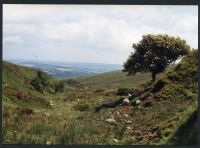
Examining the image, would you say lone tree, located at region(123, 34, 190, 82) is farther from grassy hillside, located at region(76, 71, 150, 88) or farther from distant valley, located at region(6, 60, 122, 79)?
distant valley, located at region(6, 60, 122, 79)

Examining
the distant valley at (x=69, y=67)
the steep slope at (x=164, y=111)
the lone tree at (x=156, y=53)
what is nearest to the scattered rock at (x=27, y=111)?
the distant valley at (x=69, y=67)

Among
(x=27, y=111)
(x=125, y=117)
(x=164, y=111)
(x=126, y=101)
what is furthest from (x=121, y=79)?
(x=164, y=111)

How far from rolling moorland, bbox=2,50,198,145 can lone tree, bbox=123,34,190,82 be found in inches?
24.3

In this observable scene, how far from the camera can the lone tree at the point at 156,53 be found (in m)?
23.0

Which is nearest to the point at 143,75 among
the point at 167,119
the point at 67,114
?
the point at 67,114

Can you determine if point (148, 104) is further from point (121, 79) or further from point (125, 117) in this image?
point (121, 79)

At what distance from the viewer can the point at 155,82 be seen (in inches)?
883

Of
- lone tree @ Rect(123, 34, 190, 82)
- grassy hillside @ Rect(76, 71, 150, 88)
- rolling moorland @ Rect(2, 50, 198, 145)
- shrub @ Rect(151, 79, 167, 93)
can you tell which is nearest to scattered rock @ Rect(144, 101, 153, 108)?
rolling moorland @ Rect(2, 50, 198, 145)

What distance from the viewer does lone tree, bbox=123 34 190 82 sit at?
23.0 metres

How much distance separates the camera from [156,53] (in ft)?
84.0

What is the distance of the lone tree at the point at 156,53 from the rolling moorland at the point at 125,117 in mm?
618

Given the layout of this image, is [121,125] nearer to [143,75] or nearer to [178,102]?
[178,102]

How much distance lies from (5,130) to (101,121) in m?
3.91

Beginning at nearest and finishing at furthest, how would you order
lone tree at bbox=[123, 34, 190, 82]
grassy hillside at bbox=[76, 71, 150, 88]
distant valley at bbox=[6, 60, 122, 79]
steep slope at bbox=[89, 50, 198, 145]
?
steep slope at bbox=[89, 50, 198, 145] < distant valley at bbox=[6, 60, 122, 79] < lone tree at bbox=[123, 34, 190, 82] < grassy hillside at bbox=[76, 71, 150, 88]
